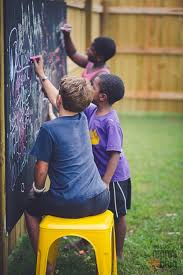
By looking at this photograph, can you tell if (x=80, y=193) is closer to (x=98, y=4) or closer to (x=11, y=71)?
(x=11, y=71)

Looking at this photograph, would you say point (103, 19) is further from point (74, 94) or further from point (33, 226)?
point (33, 226)

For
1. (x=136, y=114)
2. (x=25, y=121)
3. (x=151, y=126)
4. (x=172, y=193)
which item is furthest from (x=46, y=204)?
(x=136, y=114)

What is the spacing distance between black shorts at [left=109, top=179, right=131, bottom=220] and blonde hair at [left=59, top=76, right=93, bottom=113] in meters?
0.82

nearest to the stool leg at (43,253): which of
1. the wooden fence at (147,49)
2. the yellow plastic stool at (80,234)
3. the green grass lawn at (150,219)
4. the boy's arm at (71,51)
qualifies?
the yellow plastic stool at (80,234)

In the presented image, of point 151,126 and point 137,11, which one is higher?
point 137,11

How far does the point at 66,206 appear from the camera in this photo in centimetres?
343

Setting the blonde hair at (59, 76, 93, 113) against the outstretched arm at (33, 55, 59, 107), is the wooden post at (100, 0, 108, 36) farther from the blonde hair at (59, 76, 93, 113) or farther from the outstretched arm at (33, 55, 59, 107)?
the blonde hair at (59, 76, 93, 113)

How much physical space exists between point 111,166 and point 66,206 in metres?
0.58

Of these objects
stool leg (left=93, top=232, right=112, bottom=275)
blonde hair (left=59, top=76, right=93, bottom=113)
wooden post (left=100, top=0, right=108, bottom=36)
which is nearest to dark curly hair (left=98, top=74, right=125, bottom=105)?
blonde hair (left=59, top=76, right=93, bottom=113)

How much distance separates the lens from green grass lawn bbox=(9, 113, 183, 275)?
4.27 meters

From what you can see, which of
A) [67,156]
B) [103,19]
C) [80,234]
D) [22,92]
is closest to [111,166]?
[67,156]

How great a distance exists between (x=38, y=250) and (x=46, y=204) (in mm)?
281

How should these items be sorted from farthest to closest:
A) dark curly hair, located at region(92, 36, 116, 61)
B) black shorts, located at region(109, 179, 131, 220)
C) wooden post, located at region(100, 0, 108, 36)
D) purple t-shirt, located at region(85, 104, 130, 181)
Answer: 1. wooden post, located at region(100, 0, 108, 36)
2. dark curly hair, located at region(92, 36, 116, 61)
3. black shorts, located at region(109, 179, 131, 220)
4. purple t-shirt, located at region(85, 104, 130, 181)

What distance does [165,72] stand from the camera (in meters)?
11.6
